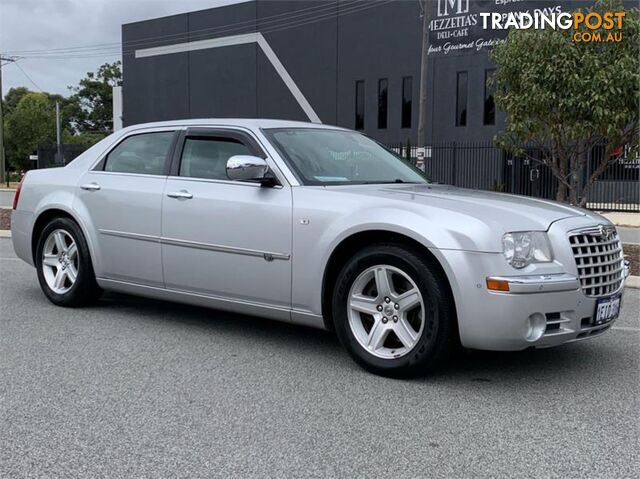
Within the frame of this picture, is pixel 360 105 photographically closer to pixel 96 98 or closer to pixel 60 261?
pixel 60 261

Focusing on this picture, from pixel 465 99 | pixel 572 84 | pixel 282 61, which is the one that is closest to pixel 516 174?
pixel 465 99

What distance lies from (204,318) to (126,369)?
5.22 feet

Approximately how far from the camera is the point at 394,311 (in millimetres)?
4477

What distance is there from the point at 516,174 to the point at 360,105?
337 inches

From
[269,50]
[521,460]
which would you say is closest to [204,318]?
[521,460]

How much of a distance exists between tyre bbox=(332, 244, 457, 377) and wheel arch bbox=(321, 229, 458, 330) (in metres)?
0.03

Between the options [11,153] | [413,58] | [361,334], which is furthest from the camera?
[11,153]

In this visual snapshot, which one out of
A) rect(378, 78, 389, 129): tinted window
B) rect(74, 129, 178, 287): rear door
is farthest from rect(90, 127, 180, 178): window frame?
rect(378, 78, 389, 129): tinted window

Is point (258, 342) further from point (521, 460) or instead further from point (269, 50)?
point (269, 50)

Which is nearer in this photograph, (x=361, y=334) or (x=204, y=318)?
(x=361, y=334)

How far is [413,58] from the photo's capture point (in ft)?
94.9

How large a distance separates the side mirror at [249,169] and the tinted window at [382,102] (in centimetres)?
2594

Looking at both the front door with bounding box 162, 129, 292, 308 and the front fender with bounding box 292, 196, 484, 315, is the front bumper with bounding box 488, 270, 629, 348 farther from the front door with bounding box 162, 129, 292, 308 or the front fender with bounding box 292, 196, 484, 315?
the front door with bounding box 162, 129, 292, 308

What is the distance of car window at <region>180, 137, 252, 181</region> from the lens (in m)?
5.53
